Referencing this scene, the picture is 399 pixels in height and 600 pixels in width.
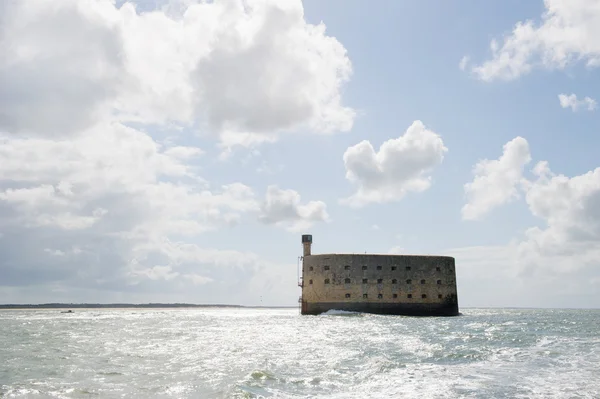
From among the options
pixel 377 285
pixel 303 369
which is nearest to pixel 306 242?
pixel 377 285

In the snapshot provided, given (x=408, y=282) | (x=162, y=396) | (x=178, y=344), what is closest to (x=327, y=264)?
(x=408, y=282)

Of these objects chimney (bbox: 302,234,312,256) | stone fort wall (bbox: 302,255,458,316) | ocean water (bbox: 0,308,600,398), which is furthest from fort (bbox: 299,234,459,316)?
ocean water (bbox: 0,308,600,398)

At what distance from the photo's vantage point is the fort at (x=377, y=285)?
156 ft

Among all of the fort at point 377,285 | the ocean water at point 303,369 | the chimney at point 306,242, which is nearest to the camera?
the ocean water at point 303,369

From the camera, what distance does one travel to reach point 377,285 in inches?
1877

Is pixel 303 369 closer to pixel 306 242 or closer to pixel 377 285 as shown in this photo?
pixel 377 285

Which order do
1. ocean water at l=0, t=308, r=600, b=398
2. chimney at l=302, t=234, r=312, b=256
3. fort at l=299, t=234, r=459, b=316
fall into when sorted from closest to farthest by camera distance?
ocean water at l=0, t=308, r=600, b=398, fort at l=299, t=234, r=459, b=316, chimney at l=302, t=234, r=312, b=256

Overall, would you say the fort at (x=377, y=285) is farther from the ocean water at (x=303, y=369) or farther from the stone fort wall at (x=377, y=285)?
the ocean water at (x=303, y=369)

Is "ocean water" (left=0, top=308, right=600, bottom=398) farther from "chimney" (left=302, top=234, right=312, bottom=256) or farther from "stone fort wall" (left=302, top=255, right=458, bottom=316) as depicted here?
"chimney" (left=302, top=234, right=312, bottom=256)

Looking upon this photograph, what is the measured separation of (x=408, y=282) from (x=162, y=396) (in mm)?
39745

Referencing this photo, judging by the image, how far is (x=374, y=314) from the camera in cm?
4731

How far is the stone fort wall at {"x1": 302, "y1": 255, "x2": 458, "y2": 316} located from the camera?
47.6 m

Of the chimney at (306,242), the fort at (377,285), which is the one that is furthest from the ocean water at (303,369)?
the chimney at (306,242)

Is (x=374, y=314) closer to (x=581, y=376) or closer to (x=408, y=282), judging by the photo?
(x=408, y=282)
